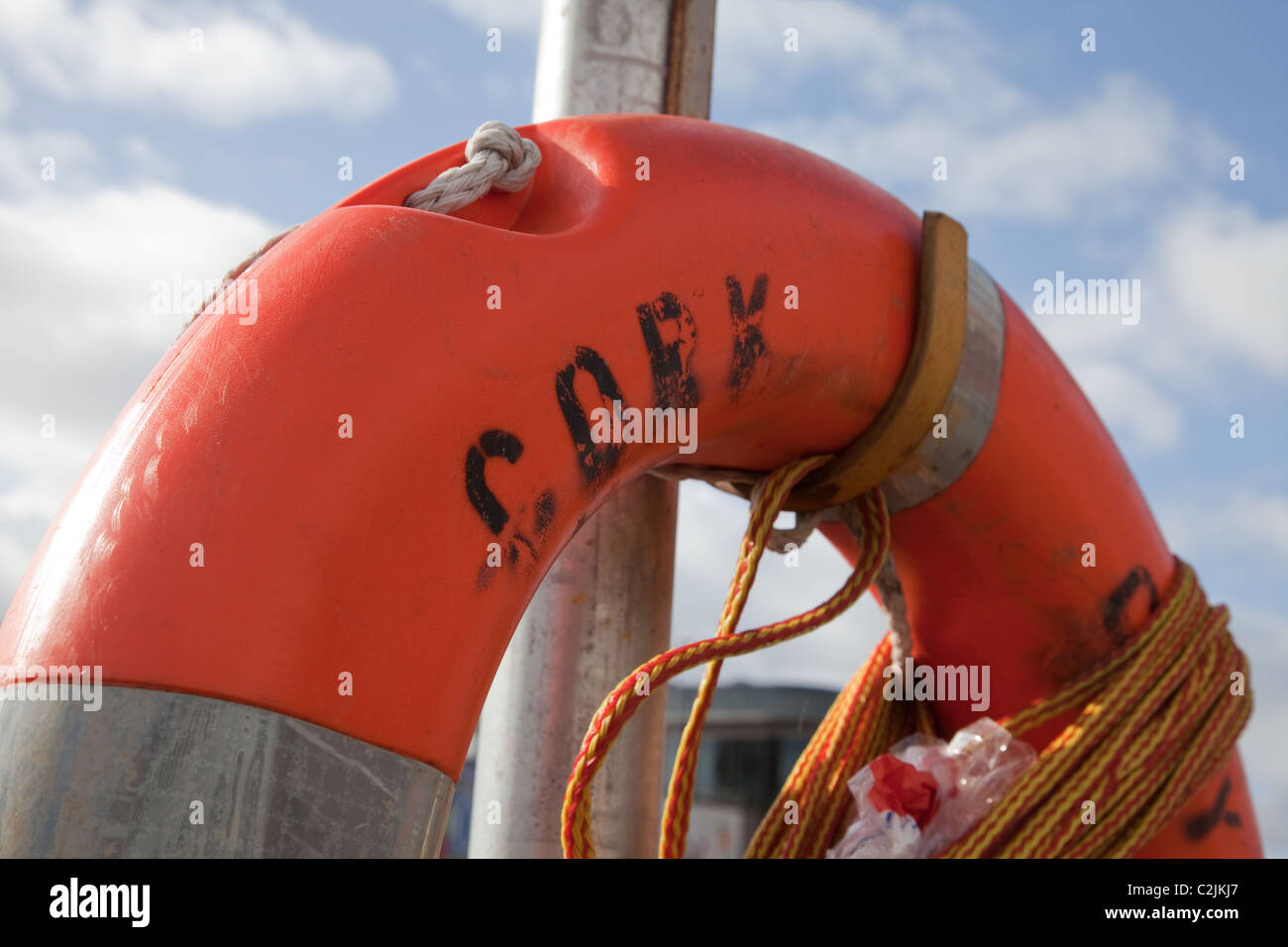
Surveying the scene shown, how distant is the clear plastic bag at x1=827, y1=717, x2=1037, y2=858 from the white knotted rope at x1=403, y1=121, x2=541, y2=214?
0.71 m

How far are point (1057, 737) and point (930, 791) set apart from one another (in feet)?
0.59

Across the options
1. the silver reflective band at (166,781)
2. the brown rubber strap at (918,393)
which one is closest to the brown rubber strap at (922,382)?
the brown rubber strap at (918,393)

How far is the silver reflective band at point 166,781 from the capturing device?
2.36ft

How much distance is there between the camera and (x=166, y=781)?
73 centimetres

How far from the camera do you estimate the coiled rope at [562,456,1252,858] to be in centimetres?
121

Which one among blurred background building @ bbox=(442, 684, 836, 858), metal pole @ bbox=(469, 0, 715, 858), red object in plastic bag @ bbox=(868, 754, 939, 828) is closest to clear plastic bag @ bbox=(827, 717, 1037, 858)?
red object in plastic bag @ bbox=(868, 754, 939, 828)

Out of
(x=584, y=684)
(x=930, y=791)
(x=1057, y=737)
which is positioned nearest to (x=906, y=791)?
(x=930, y=791)

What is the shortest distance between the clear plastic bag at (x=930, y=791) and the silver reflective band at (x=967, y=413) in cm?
27

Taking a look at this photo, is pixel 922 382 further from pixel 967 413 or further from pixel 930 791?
pixel 930 791

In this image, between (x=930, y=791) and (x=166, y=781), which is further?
(x=930, y=791)

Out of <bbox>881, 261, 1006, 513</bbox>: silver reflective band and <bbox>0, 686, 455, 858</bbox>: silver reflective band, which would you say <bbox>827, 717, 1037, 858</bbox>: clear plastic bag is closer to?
<bbox>881, 261, 1006, 513</bbox>: silver reflective band
